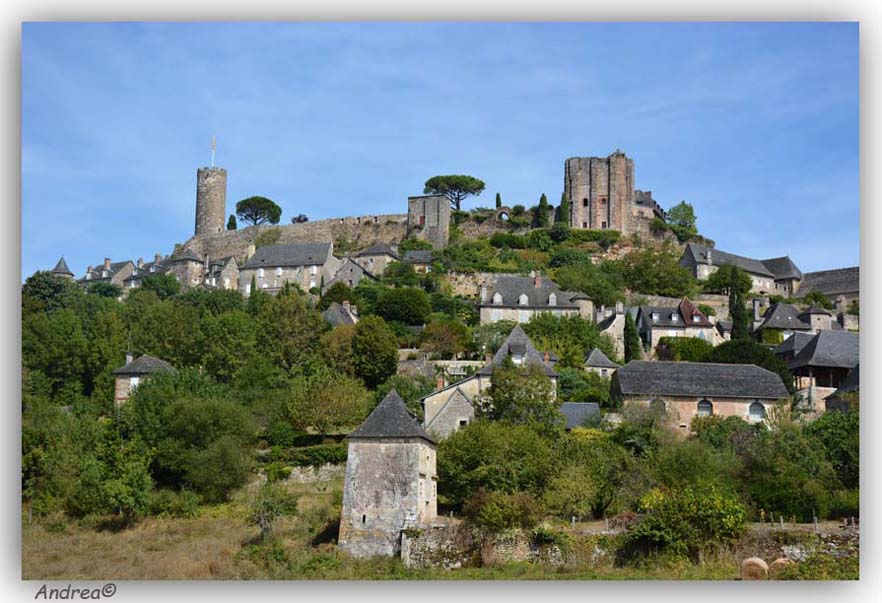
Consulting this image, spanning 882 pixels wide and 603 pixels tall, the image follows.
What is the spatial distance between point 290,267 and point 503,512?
43.9 meters

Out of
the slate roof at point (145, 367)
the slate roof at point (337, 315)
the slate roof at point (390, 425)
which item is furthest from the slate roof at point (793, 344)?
the slate roof at point (145, 367)

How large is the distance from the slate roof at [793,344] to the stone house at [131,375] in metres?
27.0

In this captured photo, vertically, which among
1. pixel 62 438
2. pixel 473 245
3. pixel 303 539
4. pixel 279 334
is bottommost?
pixel 303 539

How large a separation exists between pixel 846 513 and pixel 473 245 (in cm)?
4475

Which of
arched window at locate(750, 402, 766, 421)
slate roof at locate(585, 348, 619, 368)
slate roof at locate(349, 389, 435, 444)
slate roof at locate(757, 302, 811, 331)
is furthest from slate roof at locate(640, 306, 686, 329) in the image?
slate roof at locate(349, 389, 435, 444)

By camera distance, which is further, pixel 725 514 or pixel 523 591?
pixel 725 514

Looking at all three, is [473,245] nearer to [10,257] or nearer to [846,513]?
[846,513]

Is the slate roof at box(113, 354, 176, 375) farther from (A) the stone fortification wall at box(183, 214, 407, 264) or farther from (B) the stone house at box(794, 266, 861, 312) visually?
(B) the stone house at box(794, 266, 861, 312)

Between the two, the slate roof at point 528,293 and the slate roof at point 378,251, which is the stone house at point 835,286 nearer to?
the slate roof at point 528,293

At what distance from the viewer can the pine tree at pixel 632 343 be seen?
48750 millimetres

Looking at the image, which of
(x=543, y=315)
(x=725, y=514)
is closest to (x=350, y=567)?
(x=725, y=514)

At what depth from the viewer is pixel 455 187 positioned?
84375 mm

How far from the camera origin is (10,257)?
19078mm

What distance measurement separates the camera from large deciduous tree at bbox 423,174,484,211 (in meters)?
83.8
